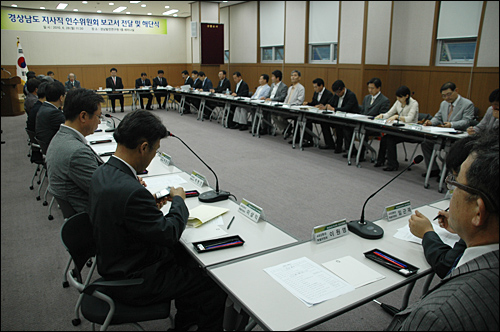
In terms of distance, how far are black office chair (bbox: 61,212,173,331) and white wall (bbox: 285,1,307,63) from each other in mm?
8534

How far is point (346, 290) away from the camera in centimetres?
135

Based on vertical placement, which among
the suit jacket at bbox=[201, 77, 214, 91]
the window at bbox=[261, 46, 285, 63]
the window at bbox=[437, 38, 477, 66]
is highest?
the window at bbox=[261, 46, 285, 63]

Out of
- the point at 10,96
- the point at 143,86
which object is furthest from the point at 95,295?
the point at 143,86

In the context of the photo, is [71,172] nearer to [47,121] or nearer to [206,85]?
[47,121]

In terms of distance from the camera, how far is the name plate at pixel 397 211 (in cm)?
194

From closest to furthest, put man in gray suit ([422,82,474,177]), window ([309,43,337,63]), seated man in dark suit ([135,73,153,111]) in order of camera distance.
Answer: man in gray suit ([422,82,474,177]) → window ([309,43,337,63]) → seated man in dark suit ([135,73,153,111])

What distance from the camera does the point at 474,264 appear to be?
35.3 inches

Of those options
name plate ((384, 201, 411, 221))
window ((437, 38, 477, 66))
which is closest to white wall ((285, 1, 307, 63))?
window ((437, 38, 477, 66))

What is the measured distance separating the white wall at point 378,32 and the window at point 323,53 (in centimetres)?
122

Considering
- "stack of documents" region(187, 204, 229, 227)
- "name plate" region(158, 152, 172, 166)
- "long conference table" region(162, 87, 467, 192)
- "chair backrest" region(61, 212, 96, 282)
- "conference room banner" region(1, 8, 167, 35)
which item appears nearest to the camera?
"chair backrest" region(61, 212, 96, 282)

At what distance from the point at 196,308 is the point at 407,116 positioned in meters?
4.37

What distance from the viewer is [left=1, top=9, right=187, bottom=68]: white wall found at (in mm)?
12008

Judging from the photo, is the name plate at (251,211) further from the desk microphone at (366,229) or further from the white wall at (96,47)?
the white wall at (96,47)

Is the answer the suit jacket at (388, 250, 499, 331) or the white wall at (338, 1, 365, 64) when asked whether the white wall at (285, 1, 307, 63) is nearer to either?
the white wall at (338, 1, 365, 64)
